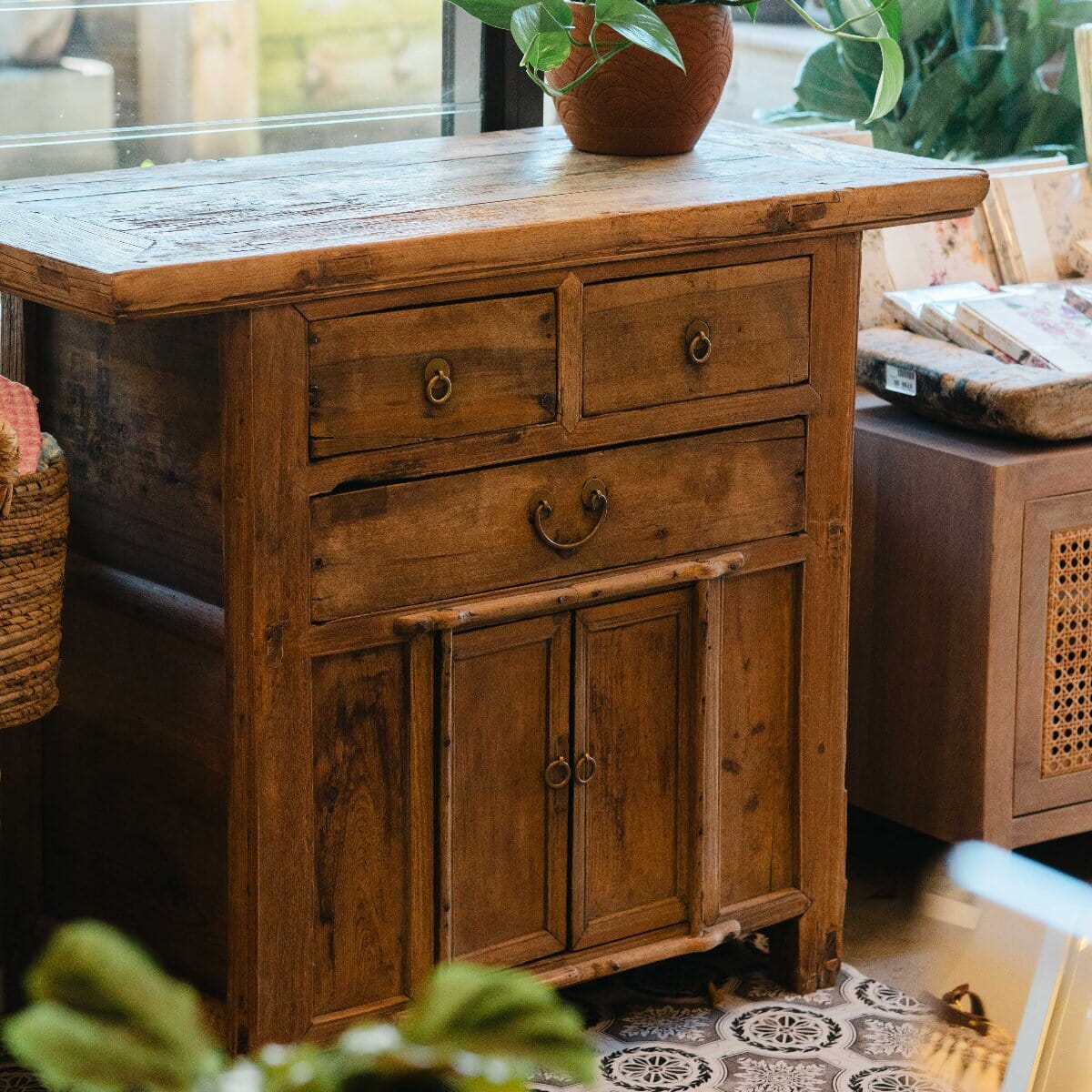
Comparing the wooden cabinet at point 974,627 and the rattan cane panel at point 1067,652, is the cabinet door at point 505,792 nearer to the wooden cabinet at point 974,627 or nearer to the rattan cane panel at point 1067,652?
the wooden cabinet at point 974,627

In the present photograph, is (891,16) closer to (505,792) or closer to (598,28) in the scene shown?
(598,28)

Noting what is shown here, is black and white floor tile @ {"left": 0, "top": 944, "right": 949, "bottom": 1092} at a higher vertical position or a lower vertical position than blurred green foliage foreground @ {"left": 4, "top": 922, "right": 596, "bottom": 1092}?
lower

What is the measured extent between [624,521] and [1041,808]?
89 cm

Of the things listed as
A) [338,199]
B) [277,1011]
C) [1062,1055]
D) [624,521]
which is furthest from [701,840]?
[1062,1055]

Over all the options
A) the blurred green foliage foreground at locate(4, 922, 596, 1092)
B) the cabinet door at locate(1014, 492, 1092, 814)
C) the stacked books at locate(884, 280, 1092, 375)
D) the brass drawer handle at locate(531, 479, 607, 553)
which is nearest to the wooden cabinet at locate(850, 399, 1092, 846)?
the cabinet door at locate(1014, 492, 1092, 814)

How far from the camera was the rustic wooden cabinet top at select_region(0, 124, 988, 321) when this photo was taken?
1661mm

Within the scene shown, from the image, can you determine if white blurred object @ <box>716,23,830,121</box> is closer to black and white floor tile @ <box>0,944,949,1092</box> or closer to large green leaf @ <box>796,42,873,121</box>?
large green leaf @ <box>796,42,873,121</box>

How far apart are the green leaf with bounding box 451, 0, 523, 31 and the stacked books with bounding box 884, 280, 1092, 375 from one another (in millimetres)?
852

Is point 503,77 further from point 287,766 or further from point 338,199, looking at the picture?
point 287,766

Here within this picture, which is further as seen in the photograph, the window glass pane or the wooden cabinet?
the wooden cabinet

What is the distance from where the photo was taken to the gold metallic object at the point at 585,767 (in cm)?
207

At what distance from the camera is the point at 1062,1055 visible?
109 centimetres

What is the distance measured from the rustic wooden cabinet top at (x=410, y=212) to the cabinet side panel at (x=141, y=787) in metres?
0.45

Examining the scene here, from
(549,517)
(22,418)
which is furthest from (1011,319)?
(22,418)
